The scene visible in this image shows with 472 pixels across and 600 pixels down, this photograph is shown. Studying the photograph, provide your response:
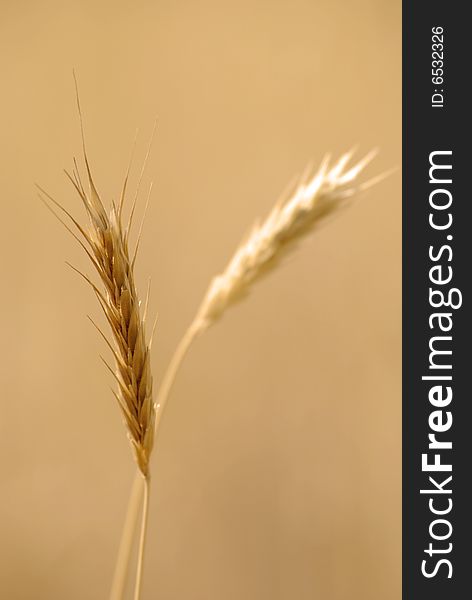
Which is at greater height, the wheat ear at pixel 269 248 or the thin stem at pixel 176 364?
the wheat ear at pixel 269 248

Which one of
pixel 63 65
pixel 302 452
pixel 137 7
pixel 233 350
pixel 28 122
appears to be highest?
pixel 137 7

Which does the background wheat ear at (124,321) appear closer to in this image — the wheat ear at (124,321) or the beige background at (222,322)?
the wheat ear at (124,321)

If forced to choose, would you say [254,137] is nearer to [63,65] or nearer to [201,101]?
[201,101]

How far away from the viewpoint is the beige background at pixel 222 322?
1139mm

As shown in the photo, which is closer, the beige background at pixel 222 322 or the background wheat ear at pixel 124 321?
the background wheat ear at pixel 124 321

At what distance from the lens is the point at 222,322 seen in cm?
117

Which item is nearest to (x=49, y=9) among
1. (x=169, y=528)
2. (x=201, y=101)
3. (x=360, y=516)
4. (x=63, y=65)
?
(x=63, y=65)

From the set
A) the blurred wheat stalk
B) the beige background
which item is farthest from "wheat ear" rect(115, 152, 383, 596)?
the beige background

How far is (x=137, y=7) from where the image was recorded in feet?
3.80

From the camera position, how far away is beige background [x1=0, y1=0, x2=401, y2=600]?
44.8 inches

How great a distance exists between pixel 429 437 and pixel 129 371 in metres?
0.69

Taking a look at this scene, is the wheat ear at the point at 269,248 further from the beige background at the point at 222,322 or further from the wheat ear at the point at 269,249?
the beige background at the point at 222,322

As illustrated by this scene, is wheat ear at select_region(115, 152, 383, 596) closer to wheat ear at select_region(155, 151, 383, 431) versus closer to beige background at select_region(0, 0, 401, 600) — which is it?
wheat ear at select_region(155, 151, 383, 431)

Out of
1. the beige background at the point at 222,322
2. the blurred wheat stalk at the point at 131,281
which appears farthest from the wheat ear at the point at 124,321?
the beige background at the point at 222,322
